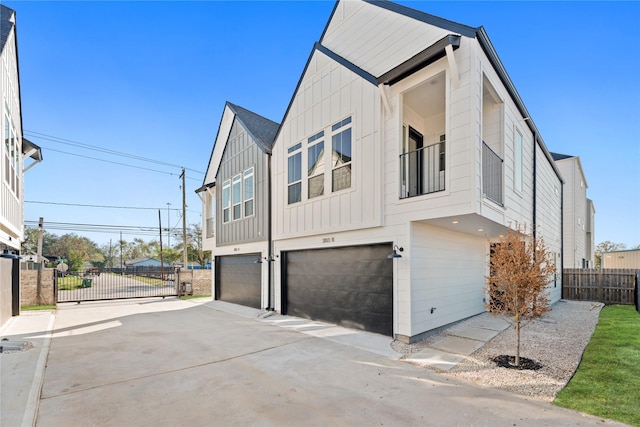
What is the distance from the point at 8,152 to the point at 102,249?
93040 millimetres

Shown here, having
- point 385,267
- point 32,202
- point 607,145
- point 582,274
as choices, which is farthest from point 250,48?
point 32,202

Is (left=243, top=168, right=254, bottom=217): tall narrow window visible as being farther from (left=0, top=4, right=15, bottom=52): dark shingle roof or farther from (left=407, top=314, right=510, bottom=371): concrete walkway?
(left=407, top=314, right=510, bottom=371): concrete walkway

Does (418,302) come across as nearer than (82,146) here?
Yes

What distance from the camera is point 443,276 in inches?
297

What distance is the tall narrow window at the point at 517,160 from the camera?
8258 millimetres

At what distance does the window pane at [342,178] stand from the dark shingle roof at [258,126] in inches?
144

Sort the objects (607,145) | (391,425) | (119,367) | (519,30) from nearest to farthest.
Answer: (391,425) → (119,367) → (519,30) → (607,145)

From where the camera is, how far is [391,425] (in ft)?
10.6

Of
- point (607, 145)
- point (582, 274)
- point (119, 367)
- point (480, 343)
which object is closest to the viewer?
point (119, 367)

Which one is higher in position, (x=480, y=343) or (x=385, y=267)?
(x=385, y=267)

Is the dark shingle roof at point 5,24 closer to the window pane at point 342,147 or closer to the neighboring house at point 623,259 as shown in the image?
the window pane at point 342,147

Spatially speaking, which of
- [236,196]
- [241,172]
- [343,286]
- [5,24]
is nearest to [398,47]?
[343,286]

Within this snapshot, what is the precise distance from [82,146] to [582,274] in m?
31.4

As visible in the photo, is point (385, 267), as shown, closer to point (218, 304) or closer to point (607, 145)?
point (218, 304)
